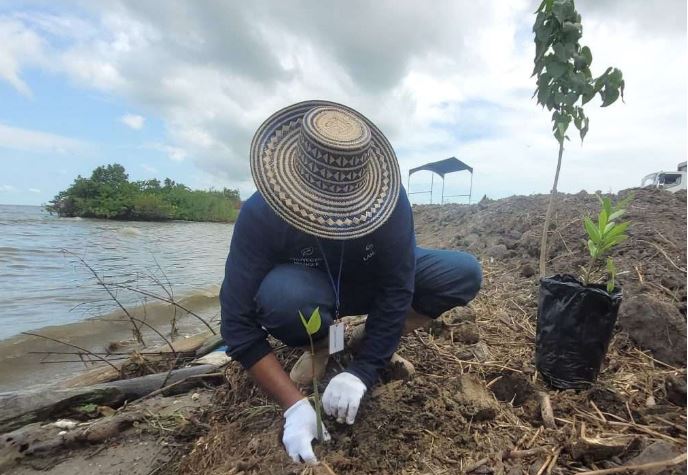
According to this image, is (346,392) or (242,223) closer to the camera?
(346,392)

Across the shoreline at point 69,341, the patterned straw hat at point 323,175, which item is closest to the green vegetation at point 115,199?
the shoreline at point 69,341

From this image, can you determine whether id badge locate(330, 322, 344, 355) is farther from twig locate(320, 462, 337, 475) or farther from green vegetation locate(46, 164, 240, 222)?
green vegetation locate(46, 164, 240, 222)

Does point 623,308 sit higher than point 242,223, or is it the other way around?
point 242,223

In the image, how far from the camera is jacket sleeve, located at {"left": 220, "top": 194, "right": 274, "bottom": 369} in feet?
5.26

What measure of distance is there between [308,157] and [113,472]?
4.74ft

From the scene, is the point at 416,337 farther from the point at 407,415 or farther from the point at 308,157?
the point at 308,157

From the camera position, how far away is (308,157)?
4.61 ft

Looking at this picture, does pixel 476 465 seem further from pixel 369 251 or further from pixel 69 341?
pixel 69 341

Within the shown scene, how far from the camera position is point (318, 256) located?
1.83m

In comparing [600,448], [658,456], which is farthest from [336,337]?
[658,456]

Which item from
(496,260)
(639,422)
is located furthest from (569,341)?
(496,260)

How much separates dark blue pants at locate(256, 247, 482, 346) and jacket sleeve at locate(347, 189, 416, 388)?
0.69 feet

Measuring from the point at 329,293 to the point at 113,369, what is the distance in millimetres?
1781

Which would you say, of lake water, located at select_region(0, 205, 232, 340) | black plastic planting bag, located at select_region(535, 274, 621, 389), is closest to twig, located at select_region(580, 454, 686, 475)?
black plastic planting bag, located at select_region(535, 274, 621, 389)
